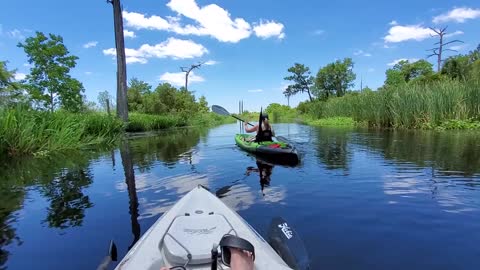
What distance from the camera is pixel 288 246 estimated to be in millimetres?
2807

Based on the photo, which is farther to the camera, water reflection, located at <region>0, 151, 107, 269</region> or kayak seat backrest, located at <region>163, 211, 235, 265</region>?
water reflection, located at <region>0, 151, 107, 269</region>

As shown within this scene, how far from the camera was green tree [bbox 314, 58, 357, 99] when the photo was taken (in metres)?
50.6

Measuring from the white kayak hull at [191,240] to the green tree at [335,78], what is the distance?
50.6 metres

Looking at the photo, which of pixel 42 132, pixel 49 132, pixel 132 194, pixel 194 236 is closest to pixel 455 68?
pixel 49 132

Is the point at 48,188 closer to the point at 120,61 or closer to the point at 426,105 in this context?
the point at 120,61

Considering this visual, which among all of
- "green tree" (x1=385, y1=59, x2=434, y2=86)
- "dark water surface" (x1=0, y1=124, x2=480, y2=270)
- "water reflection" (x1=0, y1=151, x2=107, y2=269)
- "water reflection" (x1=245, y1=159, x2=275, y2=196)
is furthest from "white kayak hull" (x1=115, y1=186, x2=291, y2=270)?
"green tree" (x1=385, y1=59, x2=434, y2=86)

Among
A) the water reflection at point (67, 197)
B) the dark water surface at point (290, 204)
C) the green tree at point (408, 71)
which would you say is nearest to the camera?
the dark water surface at point (290, 204)

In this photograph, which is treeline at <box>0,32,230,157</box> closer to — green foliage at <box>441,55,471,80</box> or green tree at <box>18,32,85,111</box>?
green tree at <box>18,32,85,111</box>

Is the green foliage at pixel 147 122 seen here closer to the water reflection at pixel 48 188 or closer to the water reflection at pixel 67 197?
the water reflection at pixel 48 188

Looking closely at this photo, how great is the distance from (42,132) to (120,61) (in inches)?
360

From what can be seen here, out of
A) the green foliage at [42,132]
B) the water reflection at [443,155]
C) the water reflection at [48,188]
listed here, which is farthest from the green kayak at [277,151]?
the green foliage at [42,132]

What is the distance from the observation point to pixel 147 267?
7.33 ft

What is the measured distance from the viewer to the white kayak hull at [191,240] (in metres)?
2.24

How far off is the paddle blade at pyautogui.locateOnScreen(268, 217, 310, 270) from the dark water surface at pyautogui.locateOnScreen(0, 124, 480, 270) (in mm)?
430
